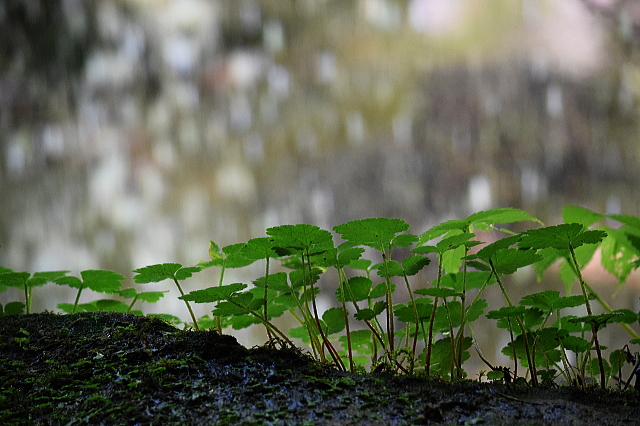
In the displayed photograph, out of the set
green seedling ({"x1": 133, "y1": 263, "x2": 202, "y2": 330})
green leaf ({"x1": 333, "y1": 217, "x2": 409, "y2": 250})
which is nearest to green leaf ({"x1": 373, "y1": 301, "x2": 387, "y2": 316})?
green leaf ({"x1": 333, "y1": 217, "x2": 409, "y2": 250})

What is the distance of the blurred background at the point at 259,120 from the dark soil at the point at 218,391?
3.06 meters

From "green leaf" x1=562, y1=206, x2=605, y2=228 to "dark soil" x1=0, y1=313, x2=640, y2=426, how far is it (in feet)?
0.95

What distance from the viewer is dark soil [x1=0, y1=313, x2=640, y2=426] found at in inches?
21.9

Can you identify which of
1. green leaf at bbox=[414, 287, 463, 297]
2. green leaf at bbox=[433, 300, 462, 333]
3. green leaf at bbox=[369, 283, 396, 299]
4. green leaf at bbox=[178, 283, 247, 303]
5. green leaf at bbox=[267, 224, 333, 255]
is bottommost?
green leaf at bbox=[433, 300, 462, 333]

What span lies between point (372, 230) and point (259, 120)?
14.0 ft

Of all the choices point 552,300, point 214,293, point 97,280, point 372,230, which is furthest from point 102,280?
point 552,300

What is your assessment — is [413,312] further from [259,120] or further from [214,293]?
[259,120]

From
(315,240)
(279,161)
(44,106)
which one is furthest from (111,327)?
(44,106)

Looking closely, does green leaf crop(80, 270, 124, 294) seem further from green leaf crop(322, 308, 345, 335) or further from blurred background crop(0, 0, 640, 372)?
blurred background crop(0, 0, 640, 372)

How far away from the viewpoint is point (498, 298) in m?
3.95

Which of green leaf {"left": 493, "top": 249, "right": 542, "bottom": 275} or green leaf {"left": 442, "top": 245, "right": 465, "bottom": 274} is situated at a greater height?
green leaf {"left": 442, "top": 245, "right": 465, "bottom": 274}

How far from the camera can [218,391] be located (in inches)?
23.9

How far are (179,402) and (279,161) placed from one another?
412cm

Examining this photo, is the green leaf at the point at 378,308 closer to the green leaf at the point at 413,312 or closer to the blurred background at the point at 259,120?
the green leaf at the point at 413,312
